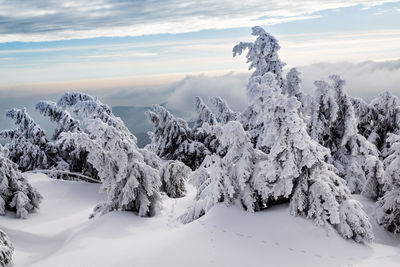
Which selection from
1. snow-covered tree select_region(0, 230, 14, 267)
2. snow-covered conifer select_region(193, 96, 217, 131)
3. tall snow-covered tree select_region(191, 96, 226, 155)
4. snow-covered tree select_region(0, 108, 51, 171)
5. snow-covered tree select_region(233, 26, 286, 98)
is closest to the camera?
snow-covered tree select_region(0, 230, 14, 267)

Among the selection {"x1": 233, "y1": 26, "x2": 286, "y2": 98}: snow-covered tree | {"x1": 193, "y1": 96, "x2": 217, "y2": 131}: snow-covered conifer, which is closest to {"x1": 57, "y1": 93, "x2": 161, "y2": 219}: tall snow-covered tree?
{"x1": 233, "y1": 26, "x2": 286, "y2": 98}: snow-covered tree

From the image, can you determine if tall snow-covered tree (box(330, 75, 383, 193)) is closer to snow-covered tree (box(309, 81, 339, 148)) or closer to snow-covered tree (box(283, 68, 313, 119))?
snow-covered tree (box(309, 81, 339, 148))

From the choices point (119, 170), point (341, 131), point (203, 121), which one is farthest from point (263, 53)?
point (203, 121)

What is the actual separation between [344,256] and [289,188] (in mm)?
2414

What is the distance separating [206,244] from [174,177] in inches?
407

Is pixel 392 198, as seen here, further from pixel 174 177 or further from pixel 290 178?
pixel 174 177

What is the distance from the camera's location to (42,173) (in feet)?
75.4

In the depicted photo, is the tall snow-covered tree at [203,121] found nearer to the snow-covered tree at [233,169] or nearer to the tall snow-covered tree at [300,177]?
the snow-covered tree at [233,169]

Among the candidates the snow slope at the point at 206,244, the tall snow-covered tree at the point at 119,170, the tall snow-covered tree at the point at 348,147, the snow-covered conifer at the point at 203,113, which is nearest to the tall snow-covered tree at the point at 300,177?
the snow slope at the point at 206,244

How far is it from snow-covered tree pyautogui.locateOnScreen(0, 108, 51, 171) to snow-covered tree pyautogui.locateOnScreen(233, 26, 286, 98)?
1494 cm

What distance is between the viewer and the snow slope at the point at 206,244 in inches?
398

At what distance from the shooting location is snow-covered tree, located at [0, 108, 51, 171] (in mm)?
24141

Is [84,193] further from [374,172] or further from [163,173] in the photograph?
[374,172]

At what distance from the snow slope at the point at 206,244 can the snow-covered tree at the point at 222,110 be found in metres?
13.1
